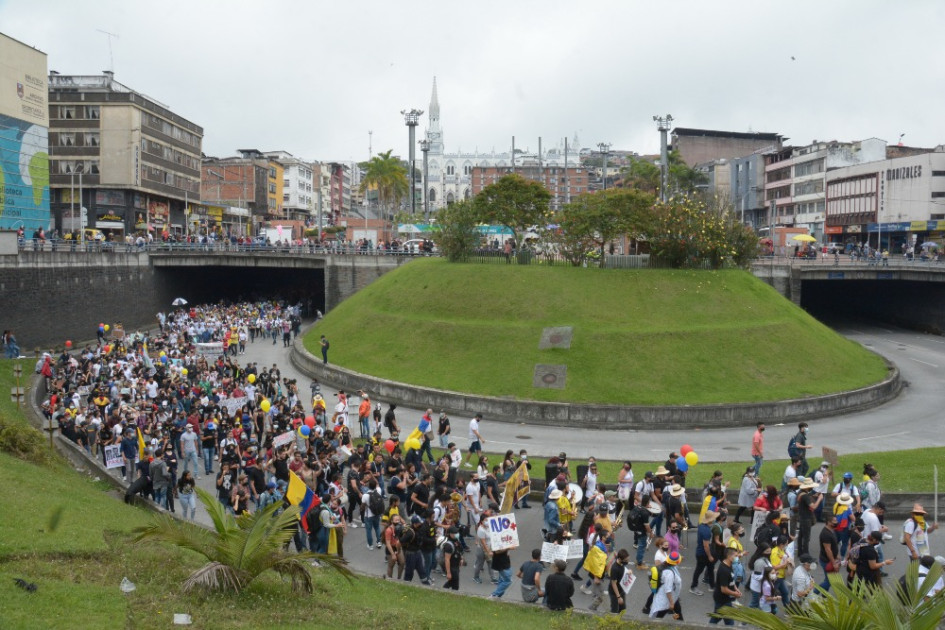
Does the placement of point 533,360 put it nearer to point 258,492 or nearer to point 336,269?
point 258,492

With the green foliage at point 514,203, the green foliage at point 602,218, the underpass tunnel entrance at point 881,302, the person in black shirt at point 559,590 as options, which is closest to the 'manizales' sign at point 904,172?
the underpass tunnel entrance at point 881,302

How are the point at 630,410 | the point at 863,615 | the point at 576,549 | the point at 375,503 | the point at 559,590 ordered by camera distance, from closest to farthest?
the point at 863,615, the point at 559,590, the point at 576,549, the point at 375,503, the point at 630,410

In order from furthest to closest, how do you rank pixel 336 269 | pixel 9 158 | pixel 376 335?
pixel 336 269
pixel 9 158
pixel 376 335

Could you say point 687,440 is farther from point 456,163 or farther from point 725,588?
point 456,163

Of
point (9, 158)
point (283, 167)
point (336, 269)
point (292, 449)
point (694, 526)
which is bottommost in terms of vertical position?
point (694, 526)

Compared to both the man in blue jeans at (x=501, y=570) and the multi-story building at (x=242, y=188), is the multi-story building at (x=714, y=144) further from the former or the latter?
the man in blue jeans at (x=501, y=570)

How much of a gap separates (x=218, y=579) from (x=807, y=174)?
308 ft

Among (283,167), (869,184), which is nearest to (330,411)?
(869,184)

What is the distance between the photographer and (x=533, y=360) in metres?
34.6

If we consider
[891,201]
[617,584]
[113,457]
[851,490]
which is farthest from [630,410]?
[891,201]

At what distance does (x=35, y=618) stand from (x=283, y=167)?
130 m

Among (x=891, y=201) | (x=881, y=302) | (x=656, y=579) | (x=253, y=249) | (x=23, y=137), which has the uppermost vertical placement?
(x=23, y=137)

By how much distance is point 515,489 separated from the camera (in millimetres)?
19359

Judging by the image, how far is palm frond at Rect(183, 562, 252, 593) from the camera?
427 inches
